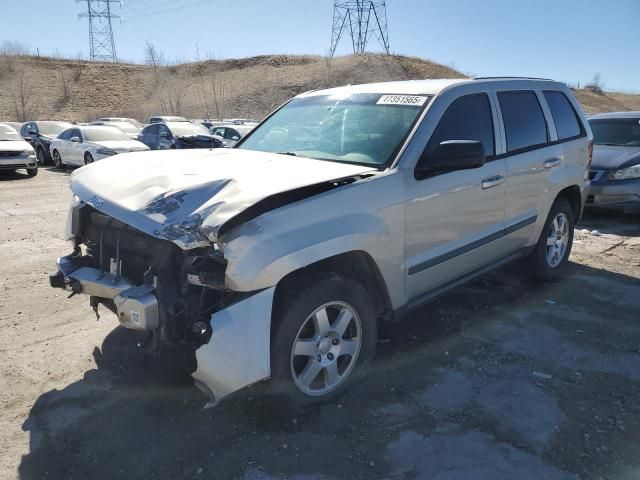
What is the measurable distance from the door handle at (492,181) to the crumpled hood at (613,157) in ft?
16.6

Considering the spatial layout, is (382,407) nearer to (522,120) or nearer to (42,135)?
(522,120)

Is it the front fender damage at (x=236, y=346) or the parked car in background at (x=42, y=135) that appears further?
the parked car in background at (x=42, y=135)

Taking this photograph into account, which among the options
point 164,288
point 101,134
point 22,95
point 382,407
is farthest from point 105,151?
point 22,95

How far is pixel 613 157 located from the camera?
8.30m

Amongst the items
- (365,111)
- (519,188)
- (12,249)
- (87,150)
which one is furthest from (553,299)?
(87,150)

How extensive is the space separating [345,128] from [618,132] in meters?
7.55

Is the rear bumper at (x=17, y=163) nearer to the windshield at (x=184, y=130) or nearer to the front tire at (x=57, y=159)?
the front tire at (x=57, y=159)

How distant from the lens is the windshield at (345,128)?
354cm

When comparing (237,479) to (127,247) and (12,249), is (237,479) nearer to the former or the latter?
(127,247)

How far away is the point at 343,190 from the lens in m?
2.95

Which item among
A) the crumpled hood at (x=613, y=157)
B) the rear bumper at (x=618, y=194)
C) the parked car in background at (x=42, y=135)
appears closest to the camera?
the rear bumper at (x=618, y=194)

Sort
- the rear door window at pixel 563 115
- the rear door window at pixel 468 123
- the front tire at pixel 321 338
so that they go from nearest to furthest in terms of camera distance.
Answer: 1. the front tire at pixel 321 338
2. the rear door window at pixel 468 123
3. the rear door window at pixel 563 115

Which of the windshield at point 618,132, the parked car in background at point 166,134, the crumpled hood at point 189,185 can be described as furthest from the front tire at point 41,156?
the windshield at point 618,132

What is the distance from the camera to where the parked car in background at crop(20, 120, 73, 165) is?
18250 mm
